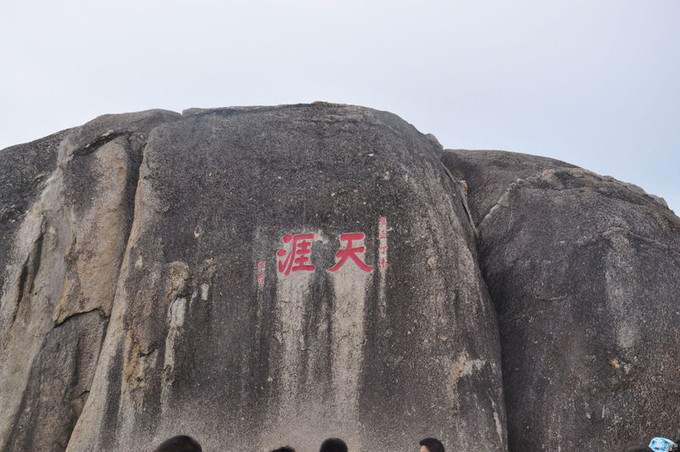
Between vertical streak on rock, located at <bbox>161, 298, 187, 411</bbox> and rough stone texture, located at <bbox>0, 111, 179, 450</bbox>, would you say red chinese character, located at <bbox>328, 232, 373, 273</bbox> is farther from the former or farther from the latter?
rough stone texture, located at <bbox>0, 111, 179, 450</bbox>

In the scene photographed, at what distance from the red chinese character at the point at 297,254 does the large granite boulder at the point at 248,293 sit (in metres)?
0.01

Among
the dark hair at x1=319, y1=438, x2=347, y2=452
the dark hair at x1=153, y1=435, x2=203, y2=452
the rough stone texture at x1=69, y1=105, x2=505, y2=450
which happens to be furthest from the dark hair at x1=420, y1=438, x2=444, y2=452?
the dark hair at x1=153, y1=435, x2=203, y2=452

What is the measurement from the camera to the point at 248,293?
580 centimetres

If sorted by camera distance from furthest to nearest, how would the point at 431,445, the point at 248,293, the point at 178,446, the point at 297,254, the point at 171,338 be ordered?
the point at 297,254
the point at 248,293
the point at 171,338
the point at 431,445
the point at 178,446

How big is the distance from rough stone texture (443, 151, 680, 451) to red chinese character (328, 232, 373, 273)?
1306mm

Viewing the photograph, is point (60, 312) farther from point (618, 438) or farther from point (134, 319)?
point (618, 438)

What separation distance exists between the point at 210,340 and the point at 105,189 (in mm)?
2014

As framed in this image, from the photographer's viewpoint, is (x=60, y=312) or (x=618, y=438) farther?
(x=60, y=312)

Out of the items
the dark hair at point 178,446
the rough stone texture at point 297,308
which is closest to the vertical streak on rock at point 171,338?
the rough stone texture at point 297,308

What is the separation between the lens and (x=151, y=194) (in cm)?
634

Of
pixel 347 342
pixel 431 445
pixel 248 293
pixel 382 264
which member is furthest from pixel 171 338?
pixel 431 445

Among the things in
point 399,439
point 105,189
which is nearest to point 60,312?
point 105,189

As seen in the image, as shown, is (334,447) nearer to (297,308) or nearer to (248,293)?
(297,308)

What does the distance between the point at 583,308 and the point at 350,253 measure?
6.54ft
